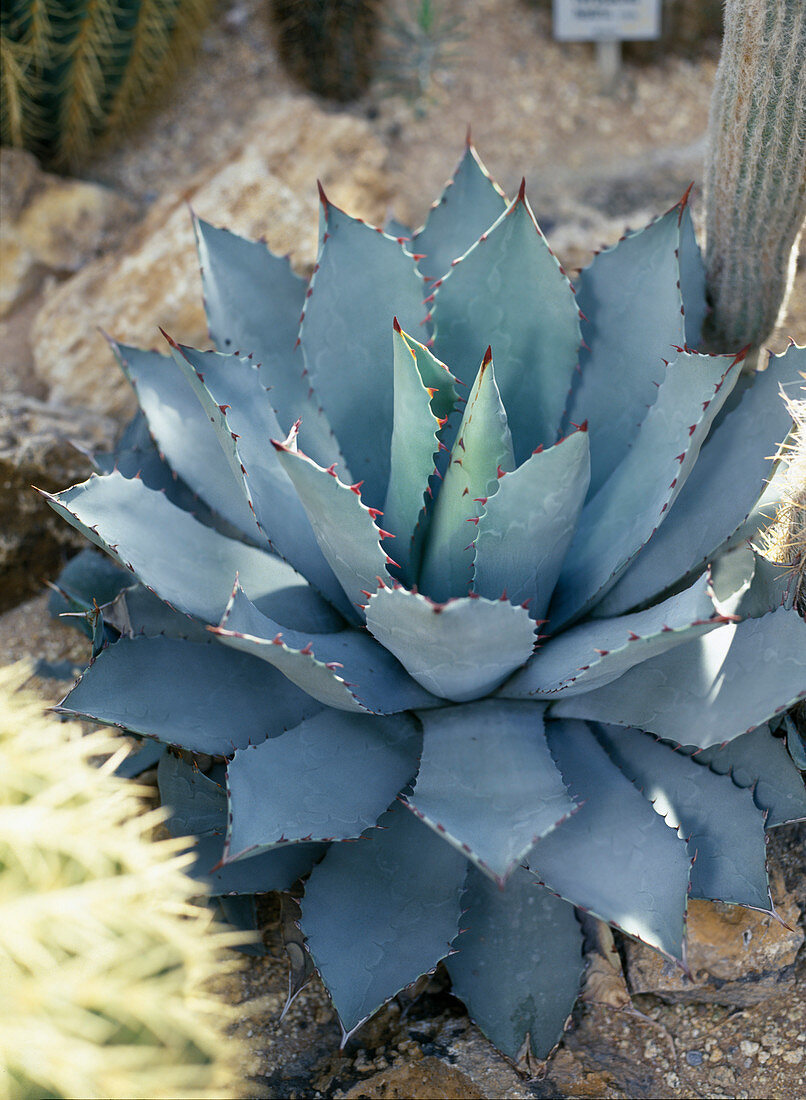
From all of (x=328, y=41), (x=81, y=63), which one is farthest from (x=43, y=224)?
(x=328, y=41)

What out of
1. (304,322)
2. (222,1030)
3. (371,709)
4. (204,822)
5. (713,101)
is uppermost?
(713,101)

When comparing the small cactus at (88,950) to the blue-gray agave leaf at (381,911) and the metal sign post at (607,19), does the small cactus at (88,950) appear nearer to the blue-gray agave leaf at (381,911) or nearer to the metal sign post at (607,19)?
the blue-gray agave leaf at (381,911)

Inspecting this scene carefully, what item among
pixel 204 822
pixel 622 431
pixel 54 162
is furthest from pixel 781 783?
pixel 54 162

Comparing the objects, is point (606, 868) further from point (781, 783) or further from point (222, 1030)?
point (222, 1030)

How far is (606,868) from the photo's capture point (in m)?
1.50

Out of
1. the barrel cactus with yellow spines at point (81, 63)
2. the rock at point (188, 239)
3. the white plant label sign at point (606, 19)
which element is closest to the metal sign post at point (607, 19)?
the white plant label sign at point (606, 19)

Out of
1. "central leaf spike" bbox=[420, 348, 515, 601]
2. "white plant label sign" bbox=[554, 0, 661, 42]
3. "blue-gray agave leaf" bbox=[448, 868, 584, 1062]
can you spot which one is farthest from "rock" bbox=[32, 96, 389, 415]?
"blue-gray agave leaf" bbox=[448, 868, 584, 1062]

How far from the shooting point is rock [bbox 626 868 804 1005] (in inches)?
65.6

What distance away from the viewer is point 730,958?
1.67 meters

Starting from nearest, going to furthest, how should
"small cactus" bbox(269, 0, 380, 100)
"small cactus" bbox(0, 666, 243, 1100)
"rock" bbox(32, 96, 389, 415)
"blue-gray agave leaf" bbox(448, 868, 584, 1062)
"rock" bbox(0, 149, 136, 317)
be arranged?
"small cactus" bbox(0, 666, 243, 1100), "blue-gray agave leaf" bbox(448, 868, 584, 1062), "rock" bbox(32, 96, 389, 415), "rock" bbox(0, 149, 136, 317), "small cactus" bbox(269, 0, 380, 100)

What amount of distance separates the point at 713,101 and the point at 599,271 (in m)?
0.46

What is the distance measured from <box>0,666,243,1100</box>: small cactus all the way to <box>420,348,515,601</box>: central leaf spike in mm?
630

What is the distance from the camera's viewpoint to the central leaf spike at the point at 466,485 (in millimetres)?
1531

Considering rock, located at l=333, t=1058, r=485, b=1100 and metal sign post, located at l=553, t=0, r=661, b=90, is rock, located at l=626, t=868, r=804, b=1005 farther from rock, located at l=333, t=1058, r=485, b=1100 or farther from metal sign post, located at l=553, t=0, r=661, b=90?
metal sign post, located at l=553, t=0, r=661, b=90
